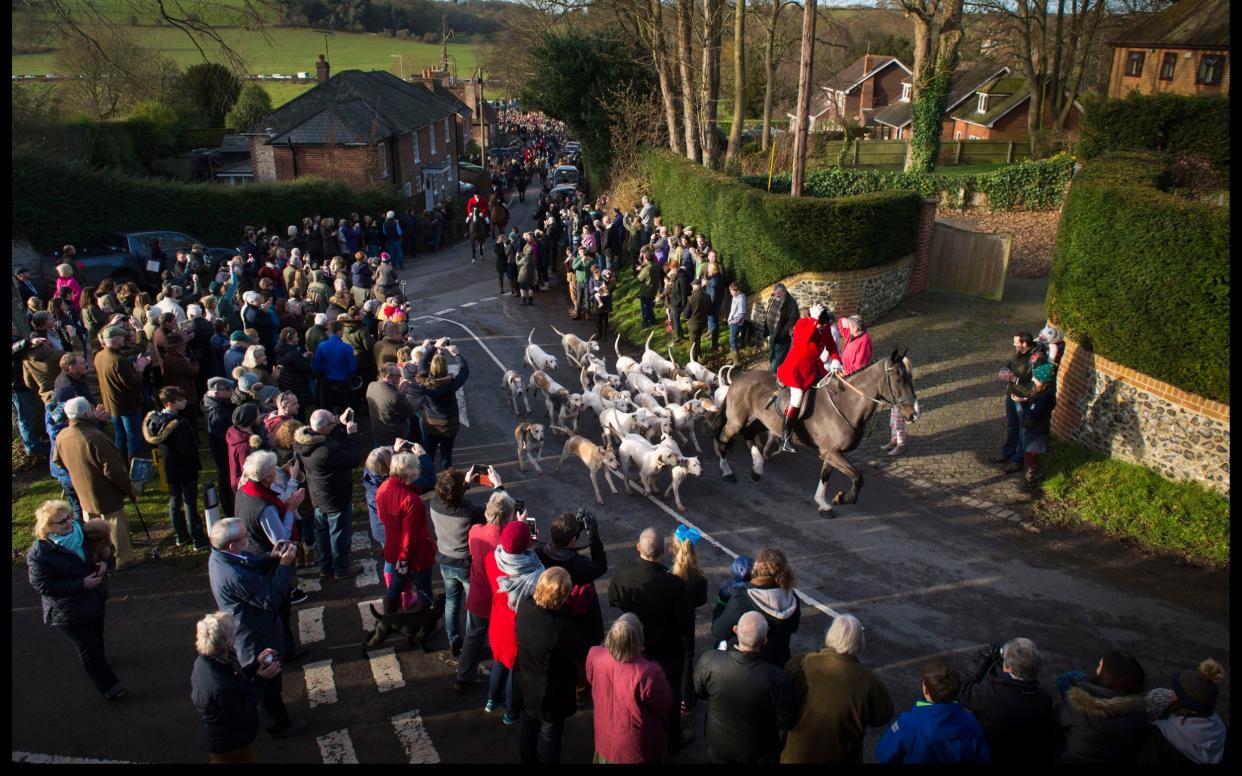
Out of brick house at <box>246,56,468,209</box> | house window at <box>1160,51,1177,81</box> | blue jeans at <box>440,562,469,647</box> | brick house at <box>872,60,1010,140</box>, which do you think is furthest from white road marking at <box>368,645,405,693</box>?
brick house at <box>872,60,1010,140</box>

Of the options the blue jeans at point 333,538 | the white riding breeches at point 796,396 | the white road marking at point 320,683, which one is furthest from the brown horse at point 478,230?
the white road marking at point 320,683

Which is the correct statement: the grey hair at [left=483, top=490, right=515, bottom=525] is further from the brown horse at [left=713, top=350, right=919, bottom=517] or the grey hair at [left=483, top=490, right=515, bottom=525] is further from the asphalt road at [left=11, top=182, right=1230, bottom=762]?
the brown horse at [left=713, top=350, right=919, bottom=517]

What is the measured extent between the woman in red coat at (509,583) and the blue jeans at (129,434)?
7.05 metres

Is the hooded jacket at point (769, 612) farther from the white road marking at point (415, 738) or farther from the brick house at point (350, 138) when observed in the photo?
the brick house at point (350, 138)

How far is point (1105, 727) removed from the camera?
5.23 m

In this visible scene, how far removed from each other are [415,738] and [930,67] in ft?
96.3

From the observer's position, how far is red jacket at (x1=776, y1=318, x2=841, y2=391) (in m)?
11.7

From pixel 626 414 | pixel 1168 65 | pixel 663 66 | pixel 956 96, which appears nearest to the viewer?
pixel 626 414

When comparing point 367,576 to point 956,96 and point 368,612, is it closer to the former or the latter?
point 368,612

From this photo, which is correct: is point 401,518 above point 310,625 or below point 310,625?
above

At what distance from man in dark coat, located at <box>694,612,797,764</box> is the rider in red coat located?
6697 millimetres

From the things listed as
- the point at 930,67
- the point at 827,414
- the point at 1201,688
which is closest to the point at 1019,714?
the point at 1201,688

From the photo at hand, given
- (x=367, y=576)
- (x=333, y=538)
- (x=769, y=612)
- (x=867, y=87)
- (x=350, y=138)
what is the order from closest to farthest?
(x=769, y=612)
(x=333, y=538)
(x=367, y=576)
(x=350, y=138)
(x=867, y=87)

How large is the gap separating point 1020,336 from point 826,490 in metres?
3.44
